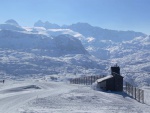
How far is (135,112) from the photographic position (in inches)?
1858

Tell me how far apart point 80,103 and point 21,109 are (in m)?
13.1

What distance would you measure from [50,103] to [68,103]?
312 cm

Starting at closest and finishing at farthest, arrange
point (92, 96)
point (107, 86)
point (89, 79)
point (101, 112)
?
point (101, 112), point (92, 96), point (107, 86), point (89, 79)

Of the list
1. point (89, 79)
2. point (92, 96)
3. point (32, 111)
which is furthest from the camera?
point (89, 79)

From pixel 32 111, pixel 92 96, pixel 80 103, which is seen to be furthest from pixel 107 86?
pixel 32 111

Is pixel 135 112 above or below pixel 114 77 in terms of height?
below

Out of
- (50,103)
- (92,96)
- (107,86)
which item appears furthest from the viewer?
(107,86)

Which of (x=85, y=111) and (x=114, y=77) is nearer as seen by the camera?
(x=85, y=111)

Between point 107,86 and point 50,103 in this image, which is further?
point 107,86

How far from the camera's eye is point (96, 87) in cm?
8144

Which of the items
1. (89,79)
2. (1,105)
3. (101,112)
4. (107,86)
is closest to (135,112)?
(101,112)

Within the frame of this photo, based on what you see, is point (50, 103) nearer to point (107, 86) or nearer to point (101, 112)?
point (101, 112)

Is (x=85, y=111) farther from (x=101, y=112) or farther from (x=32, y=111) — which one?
(x=32, y=111)

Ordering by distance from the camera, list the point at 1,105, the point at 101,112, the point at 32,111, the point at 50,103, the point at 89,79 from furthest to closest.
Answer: the point at 89,79
the point at 50,103
the point at 1,105
the point at 101,112
the point at 32,111
